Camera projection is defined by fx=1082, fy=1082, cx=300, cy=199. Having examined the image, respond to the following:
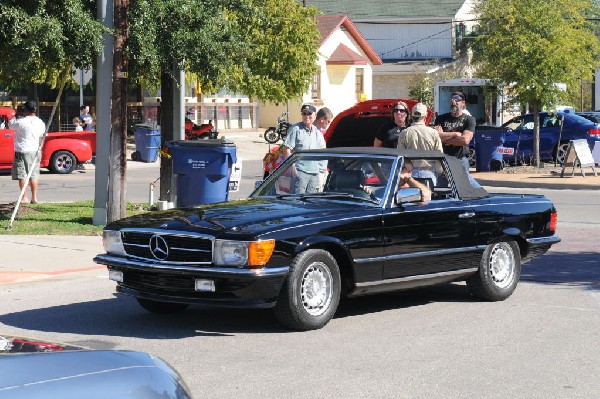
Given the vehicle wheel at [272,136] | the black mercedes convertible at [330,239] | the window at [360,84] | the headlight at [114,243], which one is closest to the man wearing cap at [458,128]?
the black mercedes convertible at [330,239]

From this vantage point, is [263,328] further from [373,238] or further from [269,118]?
[269,118]

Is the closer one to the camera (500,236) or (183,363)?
(183,363)

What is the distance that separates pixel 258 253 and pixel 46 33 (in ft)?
24.3

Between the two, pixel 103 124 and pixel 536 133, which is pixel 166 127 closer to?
pixel 103 124

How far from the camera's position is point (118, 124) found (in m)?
15.6

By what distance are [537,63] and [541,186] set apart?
16.5ft

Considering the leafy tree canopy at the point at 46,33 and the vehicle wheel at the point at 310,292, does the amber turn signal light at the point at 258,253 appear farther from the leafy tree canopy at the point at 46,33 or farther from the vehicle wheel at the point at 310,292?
the leafy tree canopy at the point at 46,33

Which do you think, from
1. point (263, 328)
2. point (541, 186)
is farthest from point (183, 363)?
point (541, 186)

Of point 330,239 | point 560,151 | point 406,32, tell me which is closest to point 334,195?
point 330,239

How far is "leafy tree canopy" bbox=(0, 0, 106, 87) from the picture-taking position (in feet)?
47.9

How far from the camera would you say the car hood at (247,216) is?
862cm

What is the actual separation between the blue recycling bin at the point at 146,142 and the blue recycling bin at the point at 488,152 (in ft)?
33.0

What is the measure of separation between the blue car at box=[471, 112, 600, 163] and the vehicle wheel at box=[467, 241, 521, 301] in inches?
791

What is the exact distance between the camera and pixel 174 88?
722 inches
